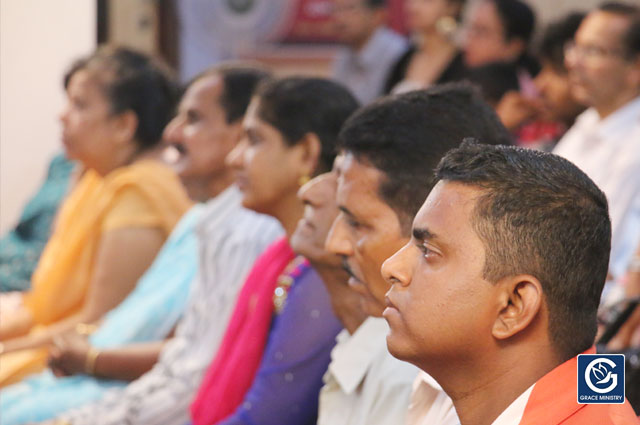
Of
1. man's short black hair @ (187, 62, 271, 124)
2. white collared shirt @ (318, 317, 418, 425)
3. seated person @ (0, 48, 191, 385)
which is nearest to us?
white collared shirt @ (318, 317, 418, 425)

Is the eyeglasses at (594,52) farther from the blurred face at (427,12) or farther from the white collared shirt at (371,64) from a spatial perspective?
the white collared shirt at (371,64)

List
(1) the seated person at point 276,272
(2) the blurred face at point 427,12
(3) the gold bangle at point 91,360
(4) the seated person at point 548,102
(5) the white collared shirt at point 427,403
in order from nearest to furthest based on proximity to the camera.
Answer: (5) the white collared shirt at point 427,403 < (1) the seated person at point 276,272 < (3) the gold bangle at point 91,360 < (4) the seated person at point 548,102 < (2) the blurred face at point 427,12

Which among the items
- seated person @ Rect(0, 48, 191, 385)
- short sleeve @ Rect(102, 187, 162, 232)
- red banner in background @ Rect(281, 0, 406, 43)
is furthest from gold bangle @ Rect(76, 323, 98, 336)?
red banner in background @ Rect(281, 0, 406, 43)

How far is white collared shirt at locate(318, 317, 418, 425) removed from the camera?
1.65 metres

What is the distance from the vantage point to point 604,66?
3.39m

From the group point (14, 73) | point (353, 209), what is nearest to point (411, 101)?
point (353, 209)

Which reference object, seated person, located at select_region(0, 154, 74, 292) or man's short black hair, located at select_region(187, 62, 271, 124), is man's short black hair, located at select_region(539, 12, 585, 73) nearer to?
man's short black hair, located at select_region(187, 62, 271, 124)

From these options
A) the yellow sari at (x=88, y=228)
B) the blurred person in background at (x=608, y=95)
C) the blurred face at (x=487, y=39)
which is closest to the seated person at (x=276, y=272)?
the yellow sari at (x=88, y=228)

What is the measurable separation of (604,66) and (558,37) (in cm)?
69

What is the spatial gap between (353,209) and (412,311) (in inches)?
18.4

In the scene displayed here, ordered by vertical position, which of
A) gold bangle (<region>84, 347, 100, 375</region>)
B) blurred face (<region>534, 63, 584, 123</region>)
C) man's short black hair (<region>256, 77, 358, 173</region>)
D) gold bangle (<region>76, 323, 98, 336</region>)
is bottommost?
gold bangle (<region>76, 323, 98, 336</region>)

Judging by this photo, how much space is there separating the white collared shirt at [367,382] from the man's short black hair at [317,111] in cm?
59

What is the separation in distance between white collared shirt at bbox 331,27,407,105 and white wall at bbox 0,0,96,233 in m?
1.13

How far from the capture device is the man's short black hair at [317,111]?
7.60ft
